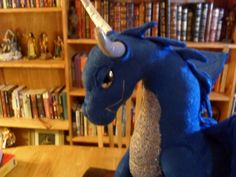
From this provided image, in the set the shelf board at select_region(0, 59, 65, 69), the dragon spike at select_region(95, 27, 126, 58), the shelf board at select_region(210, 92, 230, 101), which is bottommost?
the shelf board at select_region(210, 92, 230, 101)

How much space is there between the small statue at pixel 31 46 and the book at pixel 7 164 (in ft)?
3.13

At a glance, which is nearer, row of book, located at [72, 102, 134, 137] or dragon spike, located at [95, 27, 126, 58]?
dragon spike, located at [95, 27, 126, 58]

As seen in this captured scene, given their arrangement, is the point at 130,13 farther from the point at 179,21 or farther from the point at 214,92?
the point at 214,92

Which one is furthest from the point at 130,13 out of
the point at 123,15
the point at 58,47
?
the point at 58,47

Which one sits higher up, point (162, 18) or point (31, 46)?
point (162, 18)

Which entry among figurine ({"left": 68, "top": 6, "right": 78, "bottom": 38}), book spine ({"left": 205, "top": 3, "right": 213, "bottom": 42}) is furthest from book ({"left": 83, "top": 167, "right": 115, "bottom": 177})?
book spine ({"left": 205, "top": 3, "right": 213, "bottom": 42})

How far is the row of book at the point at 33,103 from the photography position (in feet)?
5.79

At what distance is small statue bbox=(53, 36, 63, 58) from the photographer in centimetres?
172

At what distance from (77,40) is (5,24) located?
646 millimetres

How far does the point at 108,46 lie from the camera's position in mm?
425

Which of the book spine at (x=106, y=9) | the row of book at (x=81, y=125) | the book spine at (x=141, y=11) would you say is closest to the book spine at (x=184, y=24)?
the book spine at (x=141, y=11)

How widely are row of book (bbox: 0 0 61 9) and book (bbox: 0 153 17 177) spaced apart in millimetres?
977

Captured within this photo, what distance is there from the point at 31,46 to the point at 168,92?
146 cm

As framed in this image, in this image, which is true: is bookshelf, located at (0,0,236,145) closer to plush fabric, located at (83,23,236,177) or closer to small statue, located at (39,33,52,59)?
small statue, located at (39,33,52,59)
